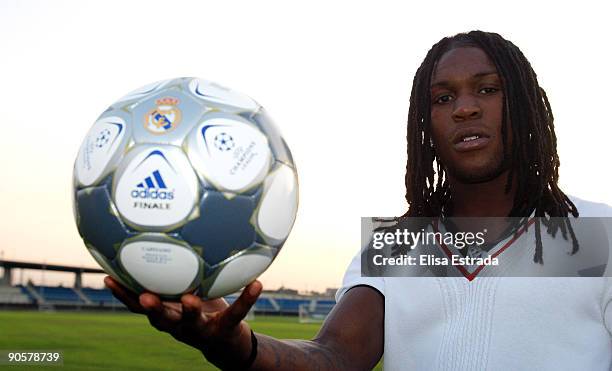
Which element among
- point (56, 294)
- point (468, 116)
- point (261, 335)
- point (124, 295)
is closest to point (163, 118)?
point (124, 295)

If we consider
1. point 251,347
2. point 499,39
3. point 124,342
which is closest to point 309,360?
point 251,347

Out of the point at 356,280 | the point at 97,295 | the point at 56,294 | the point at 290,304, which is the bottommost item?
the point at 290,304

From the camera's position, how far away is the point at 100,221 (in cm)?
263

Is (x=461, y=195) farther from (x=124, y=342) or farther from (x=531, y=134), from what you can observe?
(x=124, y=342)

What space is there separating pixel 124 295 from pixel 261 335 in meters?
0.58

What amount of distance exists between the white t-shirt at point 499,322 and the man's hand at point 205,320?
2.85ft

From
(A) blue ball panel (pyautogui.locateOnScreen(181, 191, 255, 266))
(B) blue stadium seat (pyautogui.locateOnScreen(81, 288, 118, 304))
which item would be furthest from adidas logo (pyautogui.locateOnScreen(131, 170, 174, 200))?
(B) blue stadium seat (pyautogui.locateOnScreen(81, 288, 118, 304))

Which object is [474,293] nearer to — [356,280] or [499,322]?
[499,322]

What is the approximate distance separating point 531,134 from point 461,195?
468 millimetres

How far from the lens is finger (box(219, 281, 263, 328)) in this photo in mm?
2417

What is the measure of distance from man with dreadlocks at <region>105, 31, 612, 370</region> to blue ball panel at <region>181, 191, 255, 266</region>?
20 cm

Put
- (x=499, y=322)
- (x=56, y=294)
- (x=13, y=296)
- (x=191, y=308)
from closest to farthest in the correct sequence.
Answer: (x=191, y=308) → (x=499, y=322) → (x=13, y=296) → (x=56, y=294)

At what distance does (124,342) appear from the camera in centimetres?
1848

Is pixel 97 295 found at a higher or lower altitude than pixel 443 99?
lower
